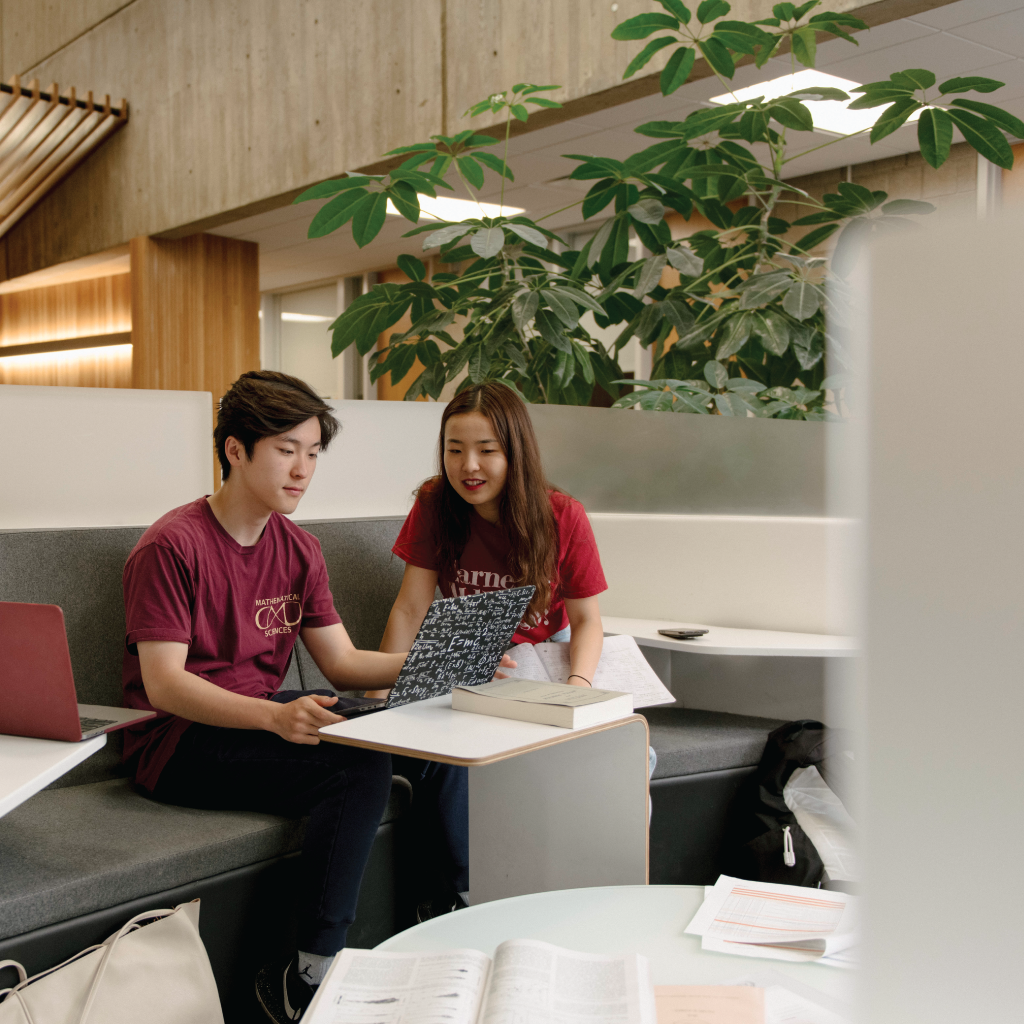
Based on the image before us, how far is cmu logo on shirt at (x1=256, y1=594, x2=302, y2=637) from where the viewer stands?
1.97 metres

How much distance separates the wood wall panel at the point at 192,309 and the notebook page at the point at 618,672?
221 inches

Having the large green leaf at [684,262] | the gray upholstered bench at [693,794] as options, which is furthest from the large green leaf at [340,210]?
the gray upholstered bench at [693,794]

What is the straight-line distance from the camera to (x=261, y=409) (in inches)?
76.0

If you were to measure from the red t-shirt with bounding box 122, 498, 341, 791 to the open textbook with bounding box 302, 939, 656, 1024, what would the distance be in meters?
0.97

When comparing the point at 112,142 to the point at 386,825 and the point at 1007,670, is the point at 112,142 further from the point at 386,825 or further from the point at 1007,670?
the point at 1007,670

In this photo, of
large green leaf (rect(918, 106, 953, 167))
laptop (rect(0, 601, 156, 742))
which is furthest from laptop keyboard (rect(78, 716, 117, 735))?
large green leaf (rect(918, 106, 953, 167))

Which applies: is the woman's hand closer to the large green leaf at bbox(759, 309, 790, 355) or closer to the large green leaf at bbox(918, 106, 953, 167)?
the large green leaf at bbox(759, 309, 790, 355)

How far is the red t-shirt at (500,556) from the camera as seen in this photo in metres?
2.32

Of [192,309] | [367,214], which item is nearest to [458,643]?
[367,214]

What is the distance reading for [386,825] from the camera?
6.43 ft

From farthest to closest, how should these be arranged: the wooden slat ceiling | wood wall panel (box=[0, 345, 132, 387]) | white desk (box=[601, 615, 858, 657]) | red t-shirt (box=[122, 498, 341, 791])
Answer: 1. wood wall panel (box=[0, 345, 132, 387])
2. the wooden slat ceiling
3. white desk (box=[601, 615, 858, 657])
4. red t-shirt (box=[122, 498, 341, 791])

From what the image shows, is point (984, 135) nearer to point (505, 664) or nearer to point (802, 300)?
point (802, 300)

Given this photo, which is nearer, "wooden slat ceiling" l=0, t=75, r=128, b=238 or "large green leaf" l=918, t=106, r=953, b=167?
"large green leaf" l=918, t=106, r=953, b=167

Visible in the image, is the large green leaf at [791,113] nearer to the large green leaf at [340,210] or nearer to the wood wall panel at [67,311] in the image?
the large green leaf at [340,210]
